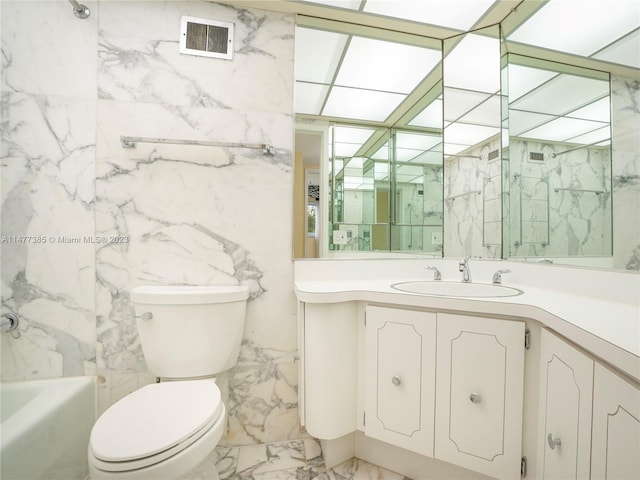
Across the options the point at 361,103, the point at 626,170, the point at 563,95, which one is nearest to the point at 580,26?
the point at 563,95

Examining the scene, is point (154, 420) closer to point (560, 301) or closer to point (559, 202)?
point (560, 301)

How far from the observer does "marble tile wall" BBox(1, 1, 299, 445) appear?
4.02ft

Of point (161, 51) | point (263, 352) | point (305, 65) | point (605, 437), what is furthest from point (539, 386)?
point (161, 51)

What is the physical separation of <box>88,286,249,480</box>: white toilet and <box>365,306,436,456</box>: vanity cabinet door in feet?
1.91

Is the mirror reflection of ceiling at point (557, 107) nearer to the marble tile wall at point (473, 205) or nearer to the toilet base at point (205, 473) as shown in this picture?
the marble tile wall at point (473, 205)

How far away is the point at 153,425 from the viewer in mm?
826

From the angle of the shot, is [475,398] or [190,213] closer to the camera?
[475,398]

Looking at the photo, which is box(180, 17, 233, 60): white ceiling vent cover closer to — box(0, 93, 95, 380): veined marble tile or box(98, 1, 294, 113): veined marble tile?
box(98, 1, 294, 113): veined marble tile

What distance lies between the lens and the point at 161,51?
1.30m

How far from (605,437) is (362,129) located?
148 centimetres

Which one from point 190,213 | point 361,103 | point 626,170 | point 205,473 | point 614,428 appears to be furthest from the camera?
point 361,103

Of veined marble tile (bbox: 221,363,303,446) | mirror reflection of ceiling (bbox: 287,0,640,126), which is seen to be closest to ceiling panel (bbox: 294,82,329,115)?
mirror reflection of ceiling (bbox: 287,0,640,126)

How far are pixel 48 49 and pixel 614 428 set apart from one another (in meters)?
2.31

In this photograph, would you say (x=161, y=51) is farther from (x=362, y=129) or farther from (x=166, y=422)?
(x=166, y=422)
